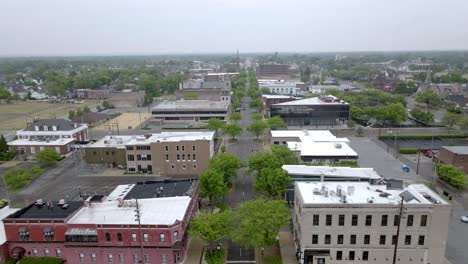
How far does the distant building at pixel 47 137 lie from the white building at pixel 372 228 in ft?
217

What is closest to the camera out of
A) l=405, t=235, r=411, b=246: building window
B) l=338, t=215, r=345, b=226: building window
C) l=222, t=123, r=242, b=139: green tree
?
l=405, t=235, r=411, b=246: building window

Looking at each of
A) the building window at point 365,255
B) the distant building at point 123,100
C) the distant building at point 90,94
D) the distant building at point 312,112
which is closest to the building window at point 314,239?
the building window at point 365,255

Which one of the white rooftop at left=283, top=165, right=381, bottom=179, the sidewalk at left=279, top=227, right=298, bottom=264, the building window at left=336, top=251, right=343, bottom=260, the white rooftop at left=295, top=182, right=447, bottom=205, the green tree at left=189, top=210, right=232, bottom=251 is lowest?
the sidewalk at left=279, top=227, right=298, bottom=264

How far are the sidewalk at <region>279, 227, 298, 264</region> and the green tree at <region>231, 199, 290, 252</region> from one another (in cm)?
274

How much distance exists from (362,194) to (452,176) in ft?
93.8

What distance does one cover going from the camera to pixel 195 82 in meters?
178

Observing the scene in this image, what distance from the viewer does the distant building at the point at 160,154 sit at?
66938 millimetres

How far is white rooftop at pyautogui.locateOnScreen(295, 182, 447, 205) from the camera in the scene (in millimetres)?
36500

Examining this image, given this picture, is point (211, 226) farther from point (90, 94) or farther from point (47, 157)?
point (90, 94)

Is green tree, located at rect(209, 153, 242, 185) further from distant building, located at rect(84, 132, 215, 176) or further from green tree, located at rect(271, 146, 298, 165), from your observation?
distant building, located at rect(84, 132, 215, 176)

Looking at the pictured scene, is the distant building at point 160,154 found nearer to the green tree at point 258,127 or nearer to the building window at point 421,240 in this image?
the green tree at point 258,127

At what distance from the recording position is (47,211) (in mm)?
39812

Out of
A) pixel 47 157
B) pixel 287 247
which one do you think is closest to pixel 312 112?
pixel 287 247

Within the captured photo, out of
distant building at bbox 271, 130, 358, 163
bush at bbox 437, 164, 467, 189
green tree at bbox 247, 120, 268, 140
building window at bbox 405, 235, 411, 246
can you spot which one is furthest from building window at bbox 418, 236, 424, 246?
green tree at bbox 247, 120, 268, 140
